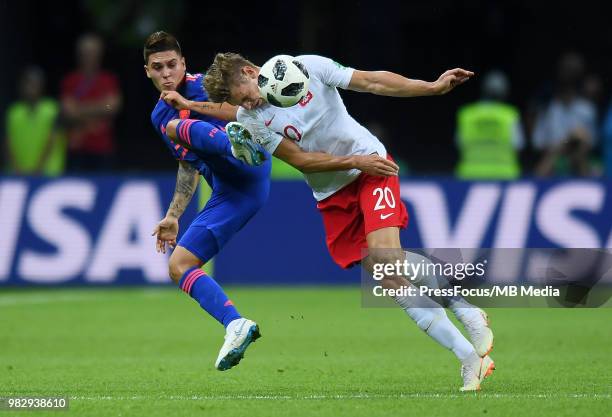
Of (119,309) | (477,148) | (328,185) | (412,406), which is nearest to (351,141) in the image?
(328,185)

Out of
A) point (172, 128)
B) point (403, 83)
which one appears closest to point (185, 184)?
point (172, 128)

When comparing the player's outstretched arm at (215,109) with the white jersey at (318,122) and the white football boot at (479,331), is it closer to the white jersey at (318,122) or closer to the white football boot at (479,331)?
the white jersey at (318,122)

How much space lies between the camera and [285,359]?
32.4 feet

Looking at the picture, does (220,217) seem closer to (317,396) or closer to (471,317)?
(317,396)

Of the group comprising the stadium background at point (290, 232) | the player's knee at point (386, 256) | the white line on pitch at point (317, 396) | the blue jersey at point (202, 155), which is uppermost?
the blue jersey at point (202, 155)

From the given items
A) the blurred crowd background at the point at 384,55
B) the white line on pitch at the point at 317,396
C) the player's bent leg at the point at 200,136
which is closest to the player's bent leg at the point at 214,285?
the white line on pitch at the point at 317,396

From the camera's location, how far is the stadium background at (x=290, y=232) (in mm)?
8367

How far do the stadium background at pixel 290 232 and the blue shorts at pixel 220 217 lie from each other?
843mm

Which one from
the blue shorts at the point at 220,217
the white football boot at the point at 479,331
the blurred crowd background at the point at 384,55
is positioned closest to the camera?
the white football boot at the point at 479,331

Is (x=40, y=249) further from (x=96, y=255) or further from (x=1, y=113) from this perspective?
(x=1, y=113)

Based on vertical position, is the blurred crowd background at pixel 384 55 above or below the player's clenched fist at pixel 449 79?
below

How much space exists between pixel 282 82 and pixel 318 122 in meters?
0.47

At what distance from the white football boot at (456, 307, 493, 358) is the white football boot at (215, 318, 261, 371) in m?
1.23

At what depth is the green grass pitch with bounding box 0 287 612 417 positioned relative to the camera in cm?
745
